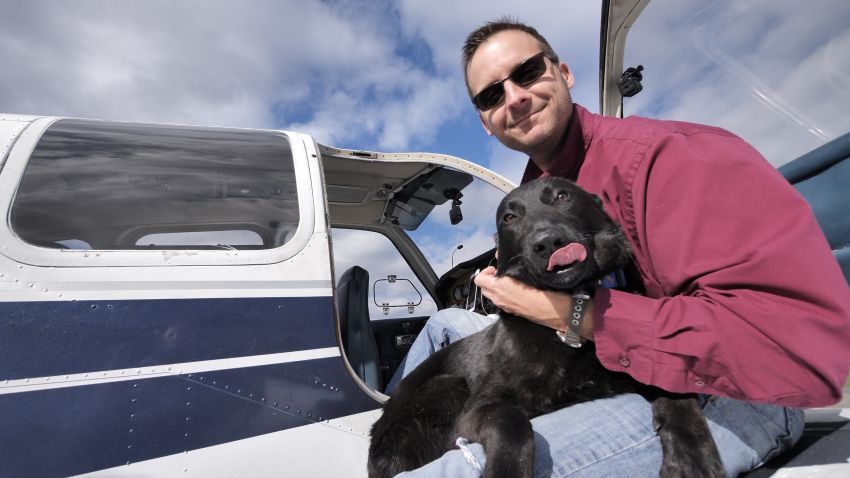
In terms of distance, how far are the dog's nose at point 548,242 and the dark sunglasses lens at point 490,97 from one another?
3.43 ft

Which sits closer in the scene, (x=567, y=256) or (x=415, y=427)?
(x=567, y=256)

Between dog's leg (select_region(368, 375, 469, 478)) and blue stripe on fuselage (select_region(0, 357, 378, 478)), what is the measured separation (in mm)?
242

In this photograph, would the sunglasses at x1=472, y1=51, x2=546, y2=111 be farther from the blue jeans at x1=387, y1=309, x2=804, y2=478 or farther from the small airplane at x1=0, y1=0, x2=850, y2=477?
the blue jeans at x1=387, y1=309, x2=804, y2=478

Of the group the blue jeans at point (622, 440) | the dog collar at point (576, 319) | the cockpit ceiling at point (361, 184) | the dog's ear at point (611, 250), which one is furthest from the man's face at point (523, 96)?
the cockpit ceiling at point (361, 184)

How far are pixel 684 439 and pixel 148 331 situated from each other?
81.0 inches

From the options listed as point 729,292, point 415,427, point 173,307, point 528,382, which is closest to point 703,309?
point 729,292

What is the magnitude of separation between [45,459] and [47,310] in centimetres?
52

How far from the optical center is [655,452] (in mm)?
1438

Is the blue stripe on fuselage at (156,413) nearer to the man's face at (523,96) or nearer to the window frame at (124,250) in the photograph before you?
the window frame at (124,250)

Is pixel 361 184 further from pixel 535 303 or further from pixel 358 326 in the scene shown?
pixel 535 303

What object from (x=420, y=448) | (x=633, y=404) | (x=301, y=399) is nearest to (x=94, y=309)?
(x=301, y=399)

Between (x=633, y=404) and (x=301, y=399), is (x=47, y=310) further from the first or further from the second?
(x=633, y=404)

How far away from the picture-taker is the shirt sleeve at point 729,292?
117cm

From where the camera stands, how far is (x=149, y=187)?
2049mm
